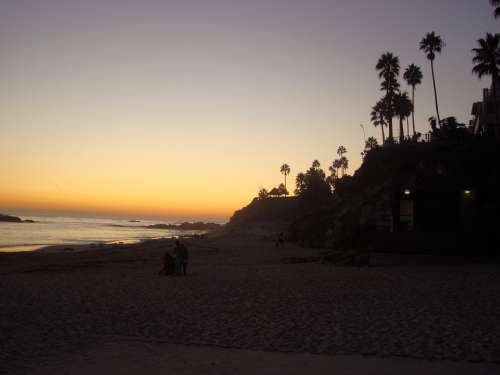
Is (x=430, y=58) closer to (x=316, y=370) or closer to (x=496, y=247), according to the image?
(x=496, y=247)

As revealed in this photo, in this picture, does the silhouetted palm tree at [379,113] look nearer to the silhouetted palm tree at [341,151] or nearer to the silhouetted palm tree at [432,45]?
the silhouetted palm tree at [432,45]

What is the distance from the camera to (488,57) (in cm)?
3597

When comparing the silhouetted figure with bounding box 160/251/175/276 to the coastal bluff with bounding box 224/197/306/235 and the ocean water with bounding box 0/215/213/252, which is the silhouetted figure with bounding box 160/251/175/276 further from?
the coastal bluff with bounding box 224/197/306/235

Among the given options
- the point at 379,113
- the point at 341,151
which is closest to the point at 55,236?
the point at 379,113

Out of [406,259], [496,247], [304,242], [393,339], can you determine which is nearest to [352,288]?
[393,339]

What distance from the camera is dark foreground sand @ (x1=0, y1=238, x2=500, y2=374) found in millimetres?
6832

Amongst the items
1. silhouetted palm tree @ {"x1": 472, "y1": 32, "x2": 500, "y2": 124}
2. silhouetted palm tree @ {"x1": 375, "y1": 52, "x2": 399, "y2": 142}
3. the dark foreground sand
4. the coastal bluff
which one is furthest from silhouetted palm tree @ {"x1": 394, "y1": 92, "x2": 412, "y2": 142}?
the coastal bluff

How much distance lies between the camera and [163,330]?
29.7 ft

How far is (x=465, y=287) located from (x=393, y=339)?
793 cm

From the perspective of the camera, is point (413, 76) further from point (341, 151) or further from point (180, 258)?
point (341, 151)

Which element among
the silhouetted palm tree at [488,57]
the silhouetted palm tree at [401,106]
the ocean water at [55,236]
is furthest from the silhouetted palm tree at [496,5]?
the ocean water at [55,236]

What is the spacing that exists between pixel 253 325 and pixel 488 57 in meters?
36.9

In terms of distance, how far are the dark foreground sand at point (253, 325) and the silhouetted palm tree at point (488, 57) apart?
26.3 m

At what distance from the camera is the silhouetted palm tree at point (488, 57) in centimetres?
3578
